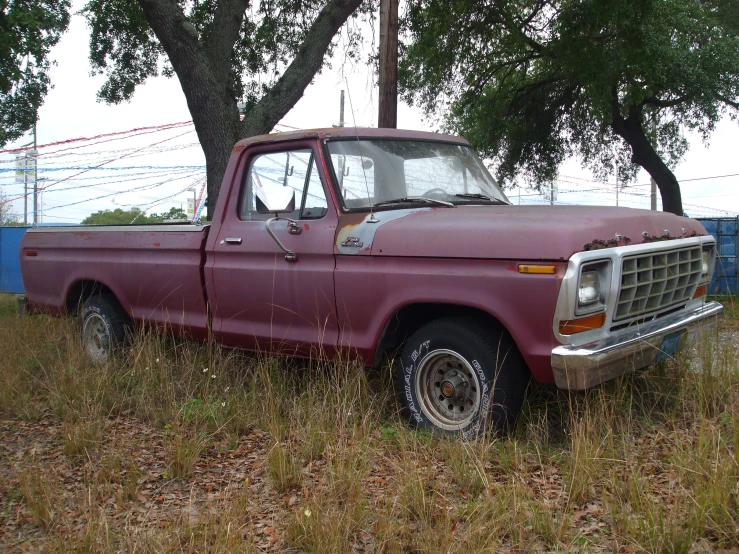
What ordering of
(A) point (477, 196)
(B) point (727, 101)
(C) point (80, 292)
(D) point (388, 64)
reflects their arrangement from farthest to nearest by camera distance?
(B) point (727, 101) → (D) point (388, 64) → (C) point (80, 292) → (A) point (477, 196)

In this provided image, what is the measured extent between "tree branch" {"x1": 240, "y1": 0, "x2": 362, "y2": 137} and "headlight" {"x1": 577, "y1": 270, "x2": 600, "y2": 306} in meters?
6.89

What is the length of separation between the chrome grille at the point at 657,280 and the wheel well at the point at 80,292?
4635mm

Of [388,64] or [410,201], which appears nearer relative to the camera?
[410,201]

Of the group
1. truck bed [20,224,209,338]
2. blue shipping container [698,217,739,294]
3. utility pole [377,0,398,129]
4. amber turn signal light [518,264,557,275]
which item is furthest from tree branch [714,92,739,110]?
amber turn signal light [518,264,557,275]

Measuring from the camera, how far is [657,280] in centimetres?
414

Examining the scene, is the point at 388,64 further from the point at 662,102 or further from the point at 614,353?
the point at 662,102

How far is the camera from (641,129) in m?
16.4

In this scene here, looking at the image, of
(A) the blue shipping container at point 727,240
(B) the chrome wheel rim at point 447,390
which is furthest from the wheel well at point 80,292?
(A) the blue shipping container at point 727,240

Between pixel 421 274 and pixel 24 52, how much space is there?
27.6 ft

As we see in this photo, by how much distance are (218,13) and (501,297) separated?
851 cm

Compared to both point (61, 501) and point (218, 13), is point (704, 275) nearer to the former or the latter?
point (61, 501)

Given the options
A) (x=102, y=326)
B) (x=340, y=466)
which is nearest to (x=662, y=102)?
(x=102, y=326)

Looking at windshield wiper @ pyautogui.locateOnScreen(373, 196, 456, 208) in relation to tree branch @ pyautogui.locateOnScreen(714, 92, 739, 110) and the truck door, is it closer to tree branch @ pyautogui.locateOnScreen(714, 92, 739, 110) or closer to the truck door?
the truck door

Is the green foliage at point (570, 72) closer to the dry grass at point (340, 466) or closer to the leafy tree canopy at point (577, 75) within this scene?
the leafy tree canopy at point (577, 75)
